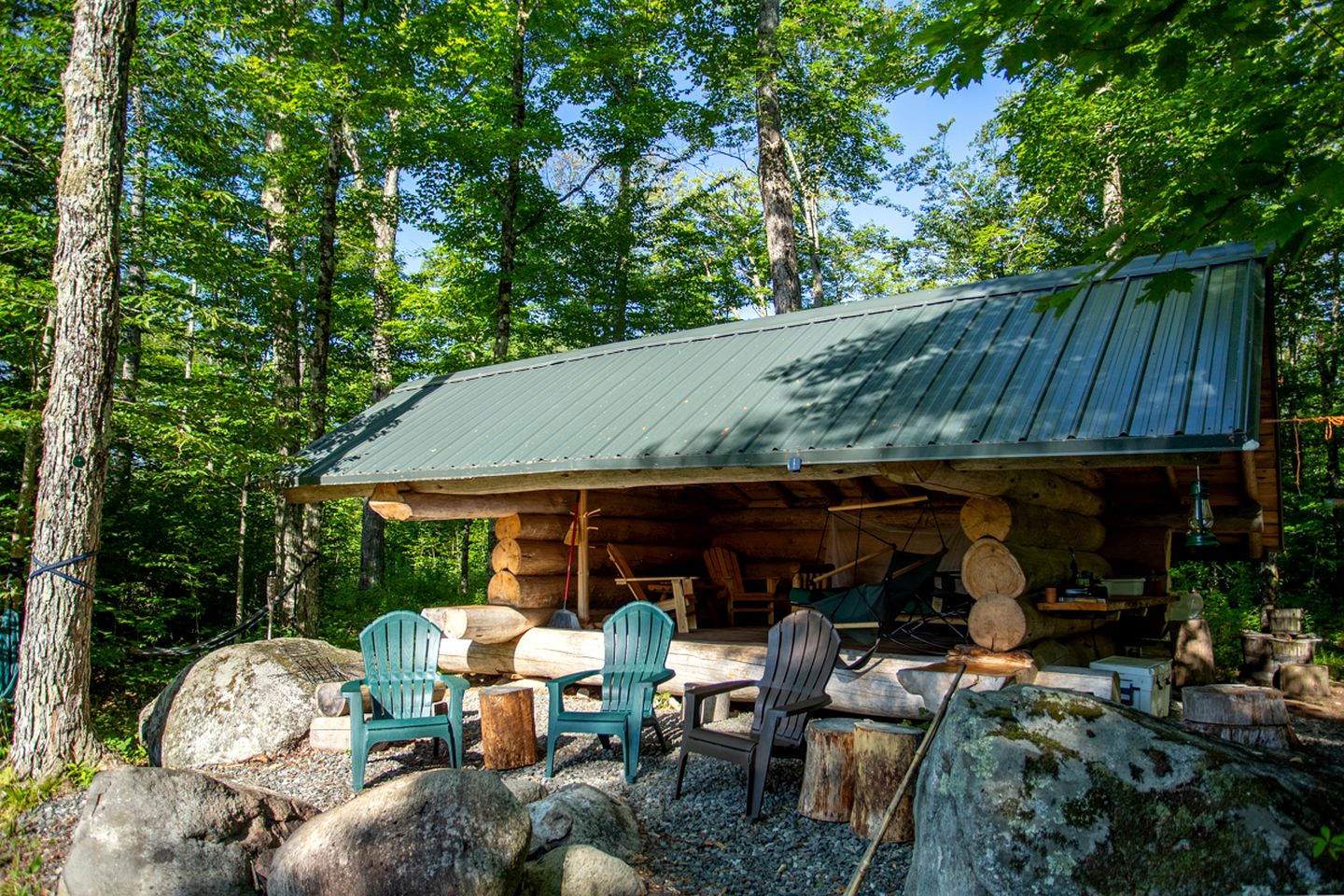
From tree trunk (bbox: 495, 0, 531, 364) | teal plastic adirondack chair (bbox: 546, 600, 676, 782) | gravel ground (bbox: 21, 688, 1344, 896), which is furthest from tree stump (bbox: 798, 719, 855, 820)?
tree trunk (bbox: 495, 0, 531, 364)

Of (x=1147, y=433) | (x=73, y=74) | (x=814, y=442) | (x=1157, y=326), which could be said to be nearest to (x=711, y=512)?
(x=814, y=442)

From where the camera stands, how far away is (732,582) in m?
9.38

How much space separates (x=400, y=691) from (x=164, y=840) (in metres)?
2.24

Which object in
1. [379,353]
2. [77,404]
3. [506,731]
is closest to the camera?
[77,404]

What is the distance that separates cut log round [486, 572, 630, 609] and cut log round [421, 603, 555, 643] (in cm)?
10

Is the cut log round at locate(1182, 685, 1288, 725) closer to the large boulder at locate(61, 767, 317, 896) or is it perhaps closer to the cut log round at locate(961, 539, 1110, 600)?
the cut log round at locate(961, 539, 1110, 600)

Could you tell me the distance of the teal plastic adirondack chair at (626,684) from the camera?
5.11 metres

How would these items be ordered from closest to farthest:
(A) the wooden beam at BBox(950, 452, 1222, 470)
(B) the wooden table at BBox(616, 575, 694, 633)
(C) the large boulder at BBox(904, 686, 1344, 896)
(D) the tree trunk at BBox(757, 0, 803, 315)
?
1. (C) the large boulder at BBox(904, 686, 1344, 896)
2. (A) the wooden beam at BBox(950, 452, 1222, 470)
3. (B) the wooden table at BBox(616, 575, 694, 633)
4. (D) the tree trunk at BBox(757, 0, 803, 315)

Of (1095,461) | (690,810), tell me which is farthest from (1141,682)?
(690,810)

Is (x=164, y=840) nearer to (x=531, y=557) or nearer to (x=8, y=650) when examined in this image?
(x=8, y=650)

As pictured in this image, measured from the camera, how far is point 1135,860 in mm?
2463

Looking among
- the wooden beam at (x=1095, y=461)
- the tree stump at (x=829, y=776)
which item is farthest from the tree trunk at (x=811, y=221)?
the tree stump at (x=829, y=776)

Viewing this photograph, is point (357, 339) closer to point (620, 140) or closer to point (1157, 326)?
point (620, 140)

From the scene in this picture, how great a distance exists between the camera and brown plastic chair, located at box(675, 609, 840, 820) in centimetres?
435
